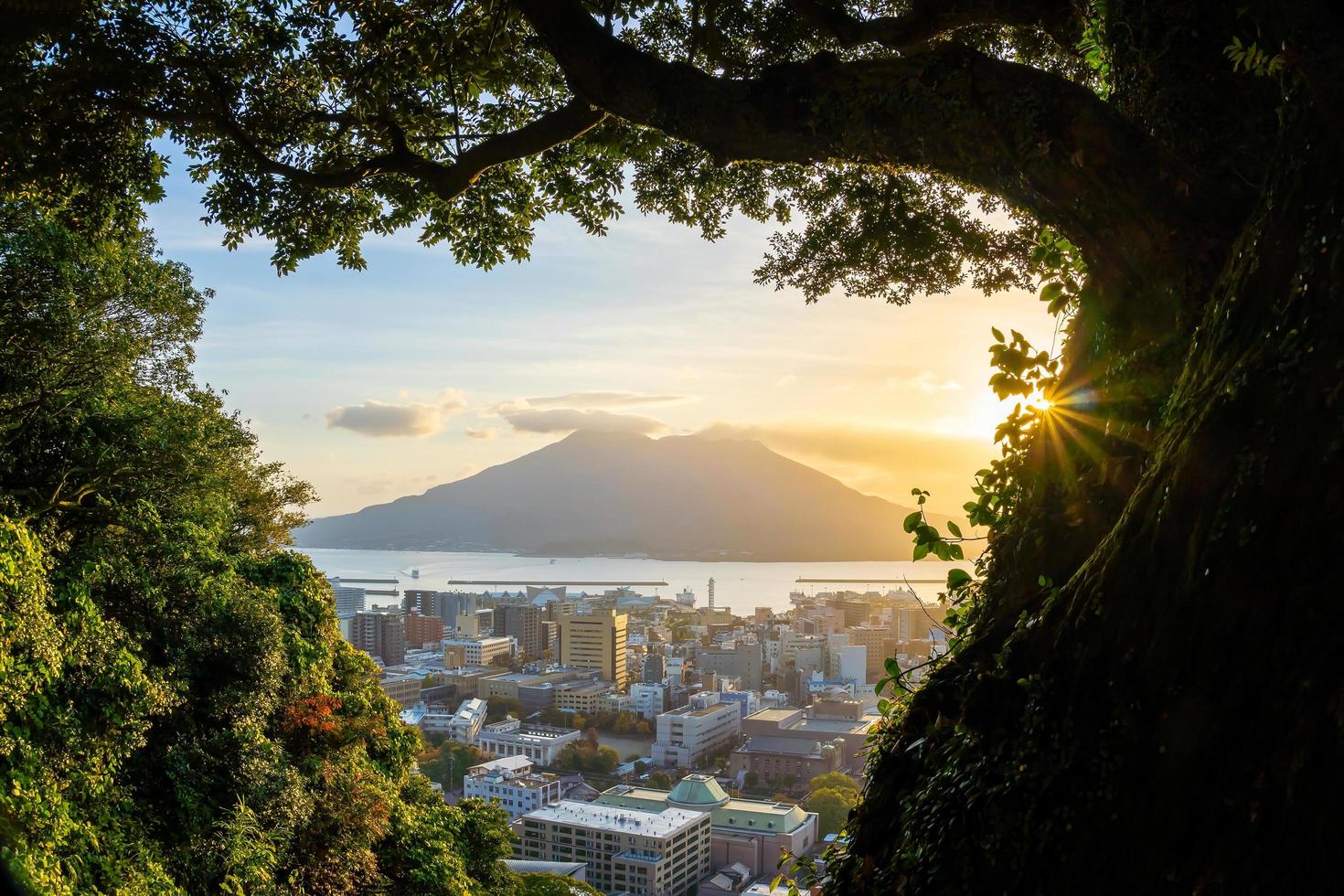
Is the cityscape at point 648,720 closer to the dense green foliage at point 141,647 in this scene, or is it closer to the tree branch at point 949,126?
the tree branch at point 949,126

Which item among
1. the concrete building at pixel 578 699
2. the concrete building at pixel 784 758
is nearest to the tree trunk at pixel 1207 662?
the concrete building at pixel 784 758

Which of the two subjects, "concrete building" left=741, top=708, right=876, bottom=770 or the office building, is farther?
the office building

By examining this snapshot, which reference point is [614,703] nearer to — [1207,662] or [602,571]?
[1207,662]

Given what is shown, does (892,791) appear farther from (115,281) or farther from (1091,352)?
(115,281)

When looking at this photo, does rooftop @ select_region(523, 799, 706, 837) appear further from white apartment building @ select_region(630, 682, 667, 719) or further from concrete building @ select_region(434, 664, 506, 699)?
concrete building @ select_region(434, 664, 506, 699)

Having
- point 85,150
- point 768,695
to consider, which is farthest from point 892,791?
point 768,695

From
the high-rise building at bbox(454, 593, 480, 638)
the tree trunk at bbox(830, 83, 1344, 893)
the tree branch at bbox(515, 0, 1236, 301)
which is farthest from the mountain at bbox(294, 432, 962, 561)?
the tree trunk at bbox(830, 83, 1344, 893)
